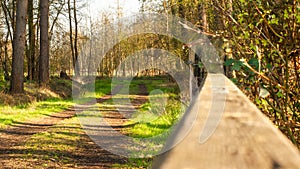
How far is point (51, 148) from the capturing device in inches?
300

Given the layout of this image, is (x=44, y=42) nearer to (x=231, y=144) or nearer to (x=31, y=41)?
(x=31, y=41)

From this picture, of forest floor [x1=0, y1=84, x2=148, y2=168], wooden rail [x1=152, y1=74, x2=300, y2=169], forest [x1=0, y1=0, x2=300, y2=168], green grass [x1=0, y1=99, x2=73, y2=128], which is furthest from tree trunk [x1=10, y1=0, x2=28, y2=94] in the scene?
wooden rail [x1=152, y1=74, x2=300, y2=169]

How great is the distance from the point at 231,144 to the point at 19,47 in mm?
15803

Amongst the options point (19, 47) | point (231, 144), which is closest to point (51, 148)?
point (231, 144)

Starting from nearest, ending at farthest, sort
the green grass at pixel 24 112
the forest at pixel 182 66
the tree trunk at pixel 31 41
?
the forest at pixel 182 66
the green grass at pixel 24 112
the tree trunk at pixel 31 41

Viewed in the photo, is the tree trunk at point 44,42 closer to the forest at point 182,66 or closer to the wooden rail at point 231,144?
the forest at point 182,66

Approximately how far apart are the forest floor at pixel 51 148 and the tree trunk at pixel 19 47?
4.93 meters

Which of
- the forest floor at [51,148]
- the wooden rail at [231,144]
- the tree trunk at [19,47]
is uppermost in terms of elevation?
the tree trunk at [19,47]

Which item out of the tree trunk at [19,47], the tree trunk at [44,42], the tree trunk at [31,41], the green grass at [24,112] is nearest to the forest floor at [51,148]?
the green grass at [24,112]

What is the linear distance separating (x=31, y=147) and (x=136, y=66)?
46738 mm

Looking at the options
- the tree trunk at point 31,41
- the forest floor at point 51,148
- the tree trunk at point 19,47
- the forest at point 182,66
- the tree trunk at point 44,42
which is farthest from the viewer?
the tree trunk at point 31,41

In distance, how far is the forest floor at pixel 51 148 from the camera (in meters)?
6.54

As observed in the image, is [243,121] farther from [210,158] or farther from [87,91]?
[87,91]

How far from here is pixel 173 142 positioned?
666 millimetres
